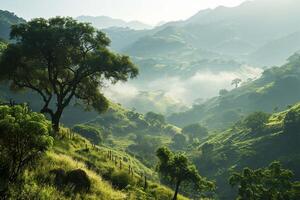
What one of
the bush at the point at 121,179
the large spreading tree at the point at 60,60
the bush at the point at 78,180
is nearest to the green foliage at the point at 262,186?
the large spreading tree at the point at 60,60

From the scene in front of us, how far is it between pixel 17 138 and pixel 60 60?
38414 mm

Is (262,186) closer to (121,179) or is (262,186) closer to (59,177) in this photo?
(121,179)

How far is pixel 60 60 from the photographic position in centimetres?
5919

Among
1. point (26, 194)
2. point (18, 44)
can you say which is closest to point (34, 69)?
point (18, 44)

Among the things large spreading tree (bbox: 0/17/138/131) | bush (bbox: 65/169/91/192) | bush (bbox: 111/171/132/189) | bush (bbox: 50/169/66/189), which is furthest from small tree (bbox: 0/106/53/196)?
large spreading tree (bbox: 0/17/138/131)

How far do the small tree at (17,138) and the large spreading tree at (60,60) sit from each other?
3622cm

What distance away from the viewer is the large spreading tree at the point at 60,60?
5912 centimetres

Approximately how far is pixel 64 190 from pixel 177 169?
116 ft

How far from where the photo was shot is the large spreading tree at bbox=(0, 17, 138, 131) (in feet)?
194

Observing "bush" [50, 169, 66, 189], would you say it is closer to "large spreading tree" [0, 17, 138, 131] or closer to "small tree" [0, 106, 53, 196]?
"small tree" [0, 106, 53, 196]

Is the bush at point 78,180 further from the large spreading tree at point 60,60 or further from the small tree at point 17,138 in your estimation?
the large spreading tree at point 60,60

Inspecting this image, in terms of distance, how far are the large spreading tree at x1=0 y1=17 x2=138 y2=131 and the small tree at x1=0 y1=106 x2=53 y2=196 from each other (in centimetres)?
3622

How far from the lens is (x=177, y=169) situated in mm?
58906

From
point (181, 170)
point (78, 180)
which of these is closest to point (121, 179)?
point (78, 180)
